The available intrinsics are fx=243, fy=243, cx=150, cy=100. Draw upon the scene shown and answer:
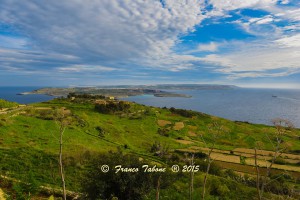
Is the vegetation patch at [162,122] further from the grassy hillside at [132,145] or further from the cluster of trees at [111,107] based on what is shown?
the cluster of trees at [111,107]

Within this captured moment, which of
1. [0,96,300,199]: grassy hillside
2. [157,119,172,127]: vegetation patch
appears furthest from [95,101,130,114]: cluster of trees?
[157,119,172,127]: vegetation patch

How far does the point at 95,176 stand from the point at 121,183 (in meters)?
1.69

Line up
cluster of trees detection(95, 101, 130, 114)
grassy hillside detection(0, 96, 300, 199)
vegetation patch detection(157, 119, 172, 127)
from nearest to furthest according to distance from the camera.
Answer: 1. grassy hillside detection(0, 96, 300, 199)
2. vegetation patch detection(157, 119, 172, 127)
3. cluster of trees detection(95, 101, 130, 114)

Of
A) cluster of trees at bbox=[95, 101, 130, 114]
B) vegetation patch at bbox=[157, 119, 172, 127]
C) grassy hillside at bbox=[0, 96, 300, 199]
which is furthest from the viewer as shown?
cluster of trees at bbox=[95, 101, 130, 114]

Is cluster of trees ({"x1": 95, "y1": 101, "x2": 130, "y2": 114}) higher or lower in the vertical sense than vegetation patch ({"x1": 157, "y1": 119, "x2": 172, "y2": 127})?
higher

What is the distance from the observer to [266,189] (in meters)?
26.1

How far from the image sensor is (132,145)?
50719 mm

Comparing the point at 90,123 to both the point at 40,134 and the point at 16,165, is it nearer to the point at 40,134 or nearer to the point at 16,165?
the point at 40,134

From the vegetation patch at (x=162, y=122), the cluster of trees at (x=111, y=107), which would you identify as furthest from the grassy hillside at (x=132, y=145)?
the cluster of trees at (x=111, y=107)

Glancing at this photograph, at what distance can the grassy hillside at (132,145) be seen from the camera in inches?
807

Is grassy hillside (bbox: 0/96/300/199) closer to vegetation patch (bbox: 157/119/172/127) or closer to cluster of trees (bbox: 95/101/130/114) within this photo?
vegetation patch (bbox: 157/119/172/127)

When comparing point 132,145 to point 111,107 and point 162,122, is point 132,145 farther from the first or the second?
point 111,107

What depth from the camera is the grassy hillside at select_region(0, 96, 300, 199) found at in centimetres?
2050

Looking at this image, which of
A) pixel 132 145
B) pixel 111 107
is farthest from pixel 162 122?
pixel 132 145
